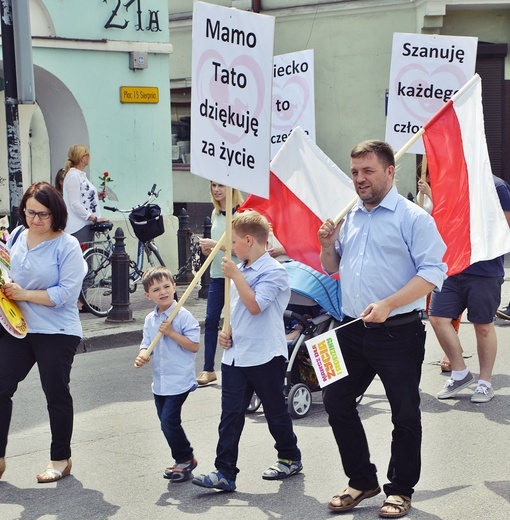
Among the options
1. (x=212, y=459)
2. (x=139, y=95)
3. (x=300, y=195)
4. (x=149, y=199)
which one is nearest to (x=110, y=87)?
(x=139, y=95)

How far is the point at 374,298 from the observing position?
5605 millimetres

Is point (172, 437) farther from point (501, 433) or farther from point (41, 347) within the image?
point (501, 433)

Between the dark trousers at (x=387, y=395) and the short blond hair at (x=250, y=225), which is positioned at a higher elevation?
the short blond hair at (x=250, y=225)

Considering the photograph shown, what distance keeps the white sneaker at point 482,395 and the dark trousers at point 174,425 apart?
2.77 meters

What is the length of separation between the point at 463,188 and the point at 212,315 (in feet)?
8.76

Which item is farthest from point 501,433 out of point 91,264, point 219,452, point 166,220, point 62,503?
point 166,220

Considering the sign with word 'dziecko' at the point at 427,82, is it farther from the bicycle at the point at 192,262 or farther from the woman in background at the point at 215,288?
the bicycle at the point at 192,262

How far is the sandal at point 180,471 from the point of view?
6391 millimetres

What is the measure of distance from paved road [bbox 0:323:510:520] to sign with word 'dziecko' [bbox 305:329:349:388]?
719 mm

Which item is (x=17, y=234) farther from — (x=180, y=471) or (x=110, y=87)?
(x=110, y=87)

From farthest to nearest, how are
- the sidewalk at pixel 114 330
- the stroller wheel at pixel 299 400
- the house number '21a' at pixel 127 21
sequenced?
the house number '21a' at pixel 127 21 < the sidewalk at pixel 114 330 < the stroller wheel at pixel 299 400

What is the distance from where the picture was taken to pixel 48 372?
6426 mm

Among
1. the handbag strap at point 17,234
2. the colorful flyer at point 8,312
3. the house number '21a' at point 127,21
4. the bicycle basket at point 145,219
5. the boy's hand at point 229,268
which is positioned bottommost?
the bicycle basket at point 145,219

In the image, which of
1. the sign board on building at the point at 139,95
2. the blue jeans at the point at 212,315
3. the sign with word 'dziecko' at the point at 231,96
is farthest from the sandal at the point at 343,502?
the sign board on building at the point at 139,95
